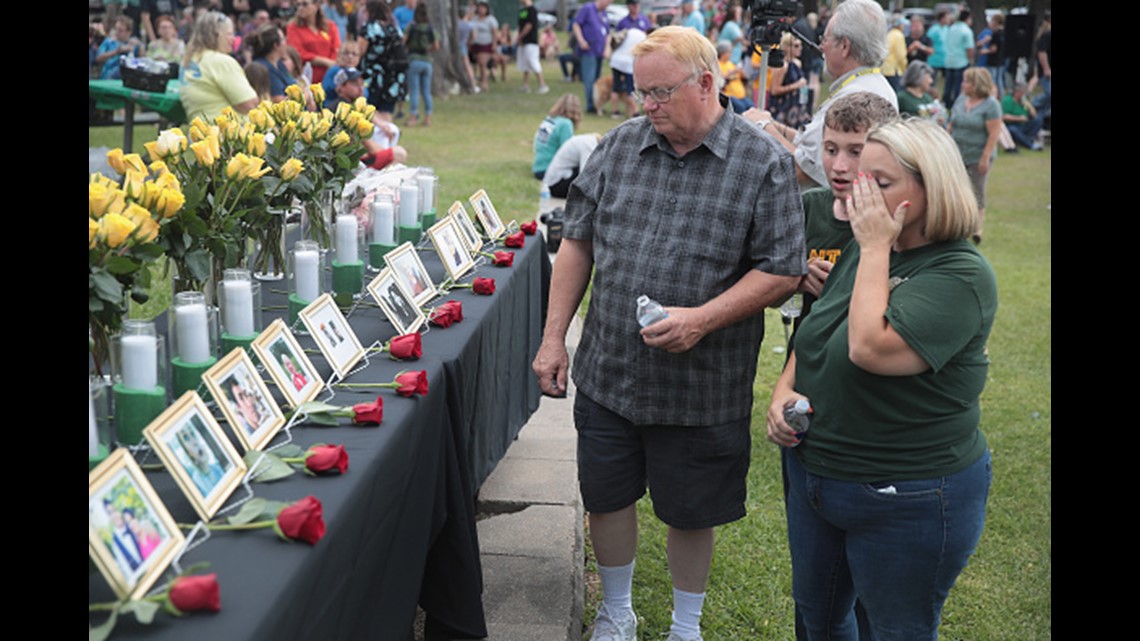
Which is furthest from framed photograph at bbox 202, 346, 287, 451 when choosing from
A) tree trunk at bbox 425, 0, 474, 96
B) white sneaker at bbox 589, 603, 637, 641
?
tree trunk at bbox 425, 0, 474, 96

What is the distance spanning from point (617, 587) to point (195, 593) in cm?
177

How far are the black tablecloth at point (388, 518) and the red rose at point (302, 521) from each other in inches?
0.8

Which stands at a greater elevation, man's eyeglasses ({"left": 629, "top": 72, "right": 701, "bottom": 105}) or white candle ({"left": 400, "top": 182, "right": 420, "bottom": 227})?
man's eyeglasses ({"left": 629, "top": 72, "right": 701, "bottom": 105})

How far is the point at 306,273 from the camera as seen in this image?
2938 mm

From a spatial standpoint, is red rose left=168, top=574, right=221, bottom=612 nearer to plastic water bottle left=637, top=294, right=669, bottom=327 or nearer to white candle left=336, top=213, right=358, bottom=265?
plastic water bottle left=637, top=294, right=669, bottom=327

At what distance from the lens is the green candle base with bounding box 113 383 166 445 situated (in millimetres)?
2027

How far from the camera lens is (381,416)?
2.28 m

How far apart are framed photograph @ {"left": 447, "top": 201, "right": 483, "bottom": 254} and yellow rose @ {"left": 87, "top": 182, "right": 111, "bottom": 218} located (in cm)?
200

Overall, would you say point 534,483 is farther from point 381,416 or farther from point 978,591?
point 381,416

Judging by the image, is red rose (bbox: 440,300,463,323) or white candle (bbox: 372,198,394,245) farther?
white candle (bbox: 372,198,394,245)

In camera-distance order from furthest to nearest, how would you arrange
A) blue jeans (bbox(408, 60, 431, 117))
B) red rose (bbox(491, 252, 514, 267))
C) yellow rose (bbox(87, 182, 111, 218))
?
blue jeans (bbox(408, 60, 431, 117)), red rose (bbox(491, 252, 514, 267)), yellow rose (bbox(87, 182, 111, 218))

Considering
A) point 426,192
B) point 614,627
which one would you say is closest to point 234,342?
point 614,627

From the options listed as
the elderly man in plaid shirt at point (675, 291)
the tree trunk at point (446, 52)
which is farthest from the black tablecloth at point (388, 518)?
the tree trunk at point (446, 52)

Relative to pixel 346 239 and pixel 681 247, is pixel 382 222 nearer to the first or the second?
pixel 346 239
